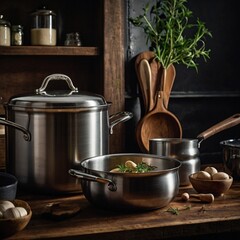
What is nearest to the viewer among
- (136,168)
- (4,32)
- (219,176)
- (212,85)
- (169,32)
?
(136,168)

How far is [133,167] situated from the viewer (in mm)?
1653

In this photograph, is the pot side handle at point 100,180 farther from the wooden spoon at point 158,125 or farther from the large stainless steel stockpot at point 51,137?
the wooden spoon at point 158,125

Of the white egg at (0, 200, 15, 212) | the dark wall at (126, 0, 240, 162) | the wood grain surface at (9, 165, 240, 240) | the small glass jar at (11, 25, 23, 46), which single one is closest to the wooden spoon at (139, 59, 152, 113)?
the dark wall at (126, 0, 240, 162)

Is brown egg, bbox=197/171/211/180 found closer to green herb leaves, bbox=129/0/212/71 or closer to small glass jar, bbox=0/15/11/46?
green herb leaves, bbox=129/0/212/71

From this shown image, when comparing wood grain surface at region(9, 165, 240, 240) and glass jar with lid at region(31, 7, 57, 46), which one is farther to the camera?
glass jar with lid at region(31, 7, 57, 46)

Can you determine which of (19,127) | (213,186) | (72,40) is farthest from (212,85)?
(19,127)

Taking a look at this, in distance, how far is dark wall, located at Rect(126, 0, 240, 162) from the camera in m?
2.76

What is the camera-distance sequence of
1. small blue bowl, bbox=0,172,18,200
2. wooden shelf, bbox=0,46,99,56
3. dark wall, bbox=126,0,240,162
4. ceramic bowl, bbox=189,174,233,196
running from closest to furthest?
1. small blue bowl, bbox=0,172,18,200
2. ceramic bowl, bbox=189,174,233,196
3. wooden shelf, bbox=0,46,99,56
4. dark wall, bbox=126,0,240,162

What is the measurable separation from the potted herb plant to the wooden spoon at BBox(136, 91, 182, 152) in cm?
14

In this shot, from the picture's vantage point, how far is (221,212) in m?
1.54

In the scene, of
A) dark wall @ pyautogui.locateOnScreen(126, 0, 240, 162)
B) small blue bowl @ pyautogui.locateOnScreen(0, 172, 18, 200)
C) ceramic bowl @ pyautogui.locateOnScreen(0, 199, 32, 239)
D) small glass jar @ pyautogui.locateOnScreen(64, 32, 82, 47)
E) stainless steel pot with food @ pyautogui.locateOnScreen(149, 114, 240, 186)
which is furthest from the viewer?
dark wall @ pyautogui.locateOnScreen(126, 0, 240, 162)

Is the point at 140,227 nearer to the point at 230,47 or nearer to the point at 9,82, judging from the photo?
the point at 9,82

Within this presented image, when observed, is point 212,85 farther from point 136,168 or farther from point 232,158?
point 136,168

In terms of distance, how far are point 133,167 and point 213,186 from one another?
0.28m
